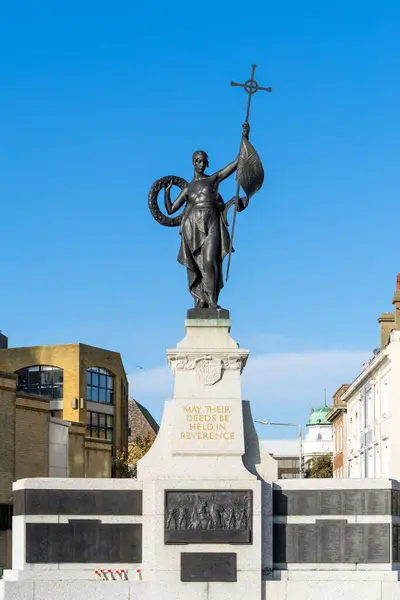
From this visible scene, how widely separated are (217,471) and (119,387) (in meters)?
65.4

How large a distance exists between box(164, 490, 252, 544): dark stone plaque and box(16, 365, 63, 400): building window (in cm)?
5878

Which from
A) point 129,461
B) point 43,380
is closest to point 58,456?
point 129,461

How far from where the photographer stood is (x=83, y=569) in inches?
1014

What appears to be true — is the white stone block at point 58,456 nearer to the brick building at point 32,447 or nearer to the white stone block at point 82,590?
the brick building at point 32,447

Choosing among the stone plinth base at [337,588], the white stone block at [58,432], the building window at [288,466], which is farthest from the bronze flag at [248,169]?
the building window at [288,466]

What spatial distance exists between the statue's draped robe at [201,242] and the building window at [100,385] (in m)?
59.0

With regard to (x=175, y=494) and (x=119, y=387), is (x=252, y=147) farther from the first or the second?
(x=119, y=387)

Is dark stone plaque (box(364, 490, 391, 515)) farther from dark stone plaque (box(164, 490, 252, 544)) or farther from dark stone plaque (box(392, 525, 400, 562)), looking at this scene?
dark stone plaque (box(164, 490, 252, 544))

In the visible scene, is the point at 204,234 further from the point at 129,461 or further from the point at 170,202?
the point at 129,461

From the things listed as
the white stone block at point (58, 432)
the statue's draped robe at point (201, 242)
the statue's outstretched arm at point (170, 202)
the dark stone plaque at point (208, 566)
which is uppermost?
the statue's outstretched arm at point (170, 202)

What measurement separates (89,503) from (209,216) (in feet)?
21.0

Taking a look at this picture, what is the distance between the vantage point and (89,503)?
1020 inches

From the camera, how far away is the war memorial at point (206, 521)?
2541 centimetres

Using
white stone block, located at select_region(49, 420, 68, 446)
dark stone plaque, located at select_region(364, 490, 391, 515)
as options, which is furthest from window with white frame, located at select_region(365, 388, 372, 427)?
dark stone plaque, located at select_region(364, 490, 391, 515)
